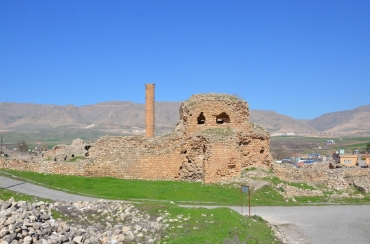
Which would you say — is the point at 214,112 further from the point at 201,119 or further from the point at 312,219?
the point at 312,219

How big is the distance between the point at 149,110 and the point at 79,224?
63.4ft

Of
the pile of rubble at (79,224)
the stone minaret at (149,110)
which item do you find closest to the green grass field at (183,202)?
the pile of rubble at (79,224)

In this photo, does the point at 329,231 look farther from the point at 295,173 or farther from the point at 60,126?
the point at 60,126

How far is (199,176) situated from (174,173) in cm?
175

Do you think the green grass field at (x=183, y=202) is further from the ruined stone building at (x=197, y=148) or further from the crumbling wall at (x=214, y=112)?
the crumbling wall at (x=214, y=112)

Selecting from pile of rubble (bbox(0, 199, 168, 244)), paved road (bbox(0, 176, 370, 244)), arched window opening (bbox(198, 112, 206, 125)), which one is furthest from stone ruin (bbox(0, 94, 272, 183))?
pile of rubble (bbox(0, 199, 168, 244))

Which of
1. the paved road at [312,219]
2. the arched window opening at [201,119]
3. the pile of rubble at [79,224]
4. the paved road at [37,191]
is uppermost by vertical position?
the arched window opening at [201,119]

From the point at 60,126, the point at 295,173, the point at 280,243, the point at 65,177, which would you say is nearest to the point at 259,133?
the point at 295,173

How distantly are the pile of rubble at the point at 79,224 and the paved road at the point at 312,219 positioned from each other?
116 inches

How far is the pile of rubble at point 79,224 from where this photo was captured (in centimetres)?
988

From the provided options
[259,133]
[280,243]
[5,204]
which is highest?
[259,133]

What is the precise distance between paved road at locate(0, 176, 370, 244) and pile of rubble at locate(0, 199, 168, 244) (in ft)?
9.70

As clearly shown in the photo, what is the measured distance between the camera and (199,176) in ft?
77.0

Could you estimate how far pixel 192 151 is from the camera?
24.2 meters
